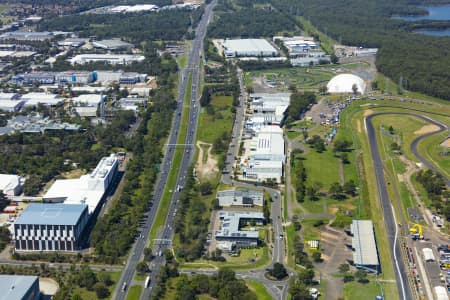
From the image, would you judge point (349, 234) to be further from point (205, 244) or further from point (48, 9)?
point (48, 9)

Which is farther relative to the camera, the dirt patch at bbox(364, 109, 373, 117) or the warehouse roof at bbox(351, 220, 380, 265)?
the dirt patch at bbox(364, 109, 373, 117)

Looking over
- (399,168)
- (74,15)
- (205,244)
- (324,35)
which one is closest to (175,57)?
(324,35)

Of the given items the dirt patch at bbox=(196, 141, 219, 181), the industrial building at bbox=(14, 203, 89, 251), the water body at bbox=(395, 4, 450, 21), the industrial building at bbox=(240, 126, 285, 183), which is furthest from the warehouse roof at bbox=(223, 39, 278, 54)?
the industrial building at bbox=(14, 203, 89, 251)

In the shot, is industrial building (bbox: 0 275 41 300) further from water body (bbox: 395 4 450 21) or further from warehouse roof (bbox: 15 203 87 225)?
water body (bbox: 395 4 450 21)

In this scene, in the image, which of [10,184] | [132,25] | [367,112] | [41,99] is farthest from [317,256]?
[132,25]

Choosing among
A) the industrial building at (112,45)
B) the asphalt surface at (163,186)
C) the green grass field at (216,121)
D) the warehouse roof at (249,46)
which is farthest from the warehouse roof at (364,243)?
the industrial building at (112,45)

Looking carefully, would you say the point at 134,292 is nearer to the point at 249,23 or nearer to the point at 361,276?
the point at 361,276
